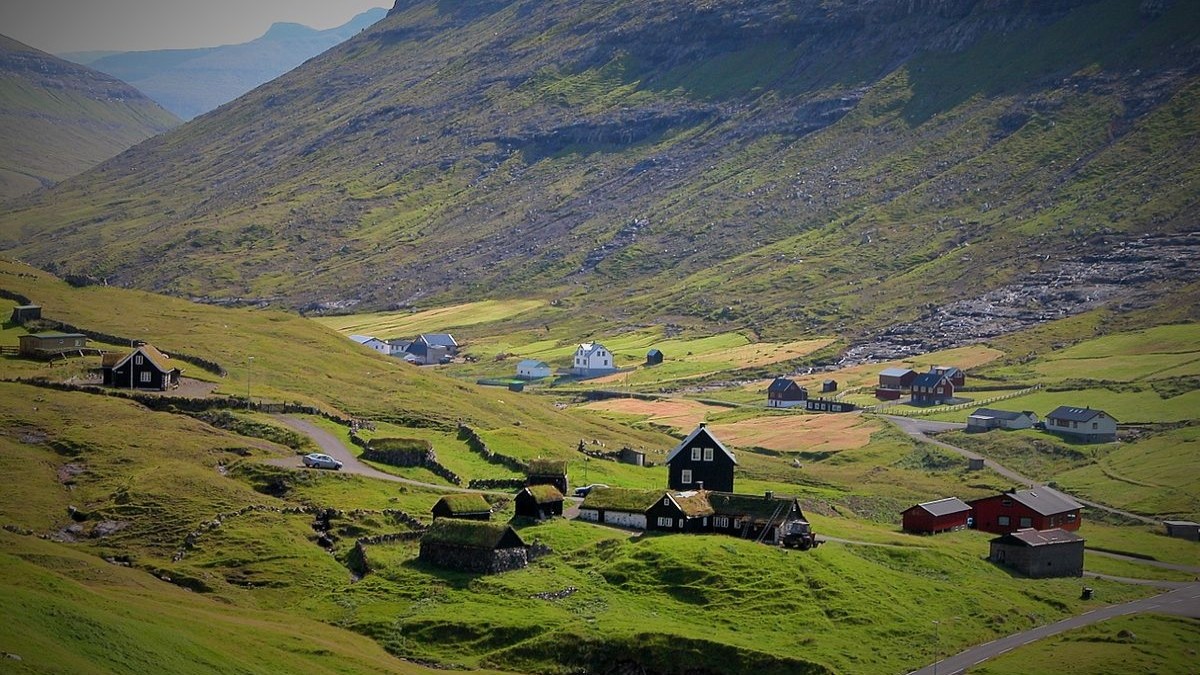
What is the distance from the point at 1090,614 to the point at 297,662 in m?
43.4

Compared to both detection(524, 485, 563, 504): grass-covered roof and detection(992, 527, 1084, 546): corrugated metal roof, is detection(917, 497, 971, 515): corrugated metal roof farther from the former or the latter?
detection(524, 485, 563, 504): grass-covered roof

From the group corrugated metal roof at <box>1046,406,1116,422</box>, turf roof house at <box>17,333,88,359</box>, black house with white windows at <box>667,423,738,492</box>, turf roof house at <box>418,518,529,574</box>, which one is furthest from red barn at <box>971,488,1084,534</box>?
turf roof house at <box>17,333,88,359</box>

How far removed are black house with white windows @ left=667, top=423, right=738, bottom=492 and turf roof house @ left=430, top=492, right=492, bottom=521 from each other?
14159mm

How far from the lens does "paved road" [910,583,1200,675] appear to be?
229 ft

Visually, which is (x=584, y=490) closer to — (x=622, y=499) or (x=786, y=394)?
(x=622, y=499)

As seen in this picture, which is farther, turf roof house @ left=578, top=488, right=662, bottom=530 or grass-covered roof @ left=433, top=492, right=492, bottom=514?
turf roof house @ left=578, top=488, right=662, bottom=530

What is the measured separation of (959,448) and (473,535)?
3234 inches

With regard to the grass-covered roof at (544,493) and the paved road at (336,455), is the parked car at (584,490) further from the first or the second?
the paved road at (336,455)

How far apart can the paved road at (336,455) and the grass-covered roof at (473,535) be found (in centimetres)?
1428

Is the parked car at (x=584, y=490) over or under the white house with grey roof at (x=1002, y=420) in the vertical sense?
under

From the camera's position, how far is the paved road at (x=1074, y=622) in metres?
69.8

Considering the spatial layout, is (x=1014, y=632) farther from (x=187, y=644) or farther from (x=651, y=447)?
(x=651, y=447)

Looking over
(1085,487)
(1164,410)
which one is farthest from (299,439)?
(1164,410)

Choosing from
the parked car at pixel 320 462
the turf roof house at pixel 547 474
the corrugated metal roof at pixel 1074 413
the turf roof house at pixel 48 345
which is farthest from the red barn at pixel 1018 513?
the turf roof house at pixel 48 345
